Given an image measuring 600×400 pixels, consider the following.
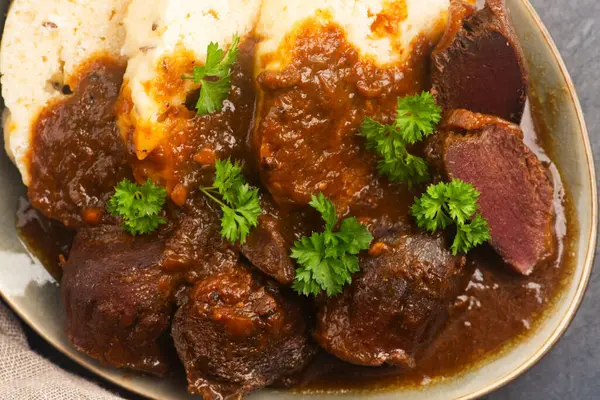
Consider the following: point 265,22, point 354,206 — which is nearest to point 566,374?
point 354,206

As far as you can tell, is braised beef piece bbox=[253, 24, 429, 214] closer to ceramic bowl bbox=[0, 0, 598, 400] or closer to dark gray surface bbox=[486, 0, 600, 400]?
ceramic bowl bbox=[0, 0, 598, 400]

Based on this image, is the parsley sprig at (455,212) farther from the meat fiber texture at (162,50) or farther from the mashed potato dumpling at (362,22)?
the meat fiber texture at (162,50)

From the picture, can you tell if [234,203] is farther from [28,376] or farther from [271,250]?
[28,376]

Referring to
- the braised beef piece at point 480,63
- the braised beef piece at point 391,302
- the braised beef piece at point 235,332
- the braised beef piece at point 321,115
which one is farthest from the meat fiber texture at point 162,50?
the braised beef piece at point 391,302

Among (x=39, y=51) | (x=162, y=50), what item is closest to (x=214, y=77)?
(x=162, y=50)

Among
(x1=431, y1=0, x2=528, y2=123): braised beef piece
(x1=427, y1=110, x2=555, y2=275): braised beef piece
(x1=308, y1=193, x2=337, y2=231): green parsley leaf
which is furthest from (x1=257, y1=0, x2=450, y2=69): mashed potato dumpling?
(x1=308, y1=193, x2=337, y2=231): green parsley leaf
